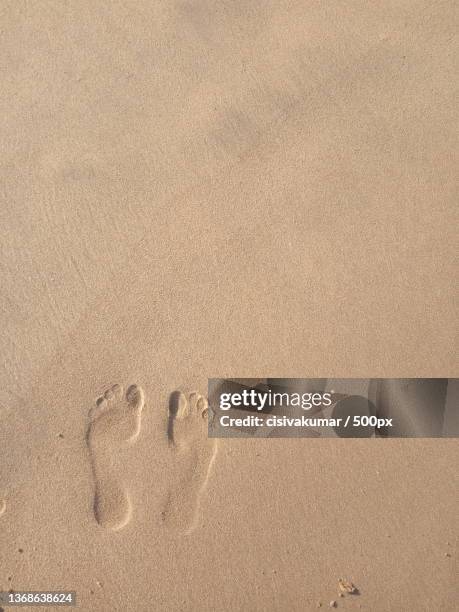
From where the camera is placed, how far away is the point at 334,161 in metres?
3.56

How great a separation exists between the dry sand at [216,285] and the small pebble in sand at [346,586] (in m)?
0.05

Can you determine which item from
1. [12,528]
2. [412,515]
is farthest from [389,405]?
[12,528]

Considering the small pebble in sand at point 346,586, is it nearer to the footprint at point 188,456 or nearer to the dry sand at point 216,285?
the dry sand at point 216,285

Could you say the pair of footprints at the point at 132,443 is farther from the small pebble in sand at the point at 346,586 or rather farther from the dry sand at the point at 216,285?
the small pebble in sand at the point at 346,586

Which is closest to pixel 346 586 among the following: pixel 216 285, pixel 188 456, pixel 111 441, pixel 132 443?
pixel 188 456

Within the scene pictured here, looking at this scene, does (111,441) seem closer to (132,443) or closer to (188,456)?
(132,443)

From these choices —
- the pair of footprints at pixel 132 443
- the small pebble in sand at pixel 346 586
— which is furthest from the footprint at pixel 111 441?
the small pebble in sand at pixel 346 586

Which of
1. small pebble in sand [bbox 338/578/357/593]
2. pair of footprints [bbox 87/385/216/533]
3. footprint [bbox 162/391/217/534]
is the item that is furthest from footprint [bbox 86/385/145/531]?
small pebble in sand [bbox 338/578/357/593]

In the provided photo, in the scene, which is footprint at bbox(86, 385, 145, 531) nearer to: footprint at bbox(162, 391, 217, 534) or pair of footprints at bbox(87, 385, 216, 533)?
pair of footprints at bbox(87, 385, 216, 533)

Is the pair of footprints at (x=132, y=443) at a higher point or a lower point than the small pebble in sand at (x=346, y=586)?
higher

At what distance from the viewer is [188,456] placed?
3174 millimetres

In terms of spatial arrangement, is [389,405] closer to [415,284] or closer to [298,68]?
[415,284]

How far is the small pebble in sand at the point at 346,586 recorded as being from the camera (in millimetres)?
3068

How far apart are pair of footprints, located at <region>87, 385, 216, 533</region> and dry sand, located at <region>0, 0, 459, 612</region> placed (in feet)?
0.04
